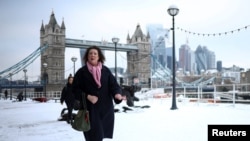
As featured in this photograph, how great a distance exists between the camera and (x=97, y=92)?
12.8 feet

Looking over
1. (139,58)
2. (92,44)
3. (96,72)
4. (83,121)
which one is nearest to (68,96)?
(96,72)

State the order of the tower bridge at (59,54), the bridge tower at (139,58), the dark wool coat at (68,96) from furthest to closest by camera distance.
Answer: the bridge tower at (139,58), the tower bridge at (59,54), the dark wool coat at (68,96)

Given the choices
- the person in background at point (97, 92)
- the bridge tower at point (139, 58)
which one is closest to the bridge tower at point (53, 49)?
the bridge tower at point (139, 58)

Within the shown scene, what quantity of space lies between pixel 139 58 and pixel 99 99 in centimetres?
8416

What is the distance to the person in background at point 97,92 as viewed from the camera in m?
3.81

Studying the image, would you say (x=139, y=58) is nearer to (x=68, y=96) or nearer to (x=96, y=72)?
(x=68, y=96)

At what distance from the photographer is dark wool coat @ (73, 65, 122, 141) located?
12.5 ft

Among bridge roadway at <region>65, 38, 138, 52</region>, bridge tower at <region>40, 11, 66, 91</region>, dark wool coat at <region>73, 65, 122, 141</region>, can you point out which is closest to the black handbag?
dark wool coat at <region>73, 65, 122, 141</region>

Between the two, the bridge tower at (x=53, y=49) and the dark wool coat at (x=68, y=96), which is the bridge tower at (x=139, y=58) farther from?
the dark wool coat at (x=68, y=96)

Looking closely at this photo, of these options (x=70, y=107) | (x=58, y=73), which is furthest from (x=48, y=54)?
(x=70, y=107)

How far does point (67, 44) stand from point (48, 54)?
18.3 ft

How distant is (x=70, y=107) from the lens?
26.1ft

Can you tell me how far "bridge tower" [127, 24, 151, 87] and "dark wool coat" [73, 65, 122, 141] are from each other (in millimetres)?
72491

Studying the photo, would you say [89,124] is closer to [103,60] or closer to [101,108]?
[101,108]
